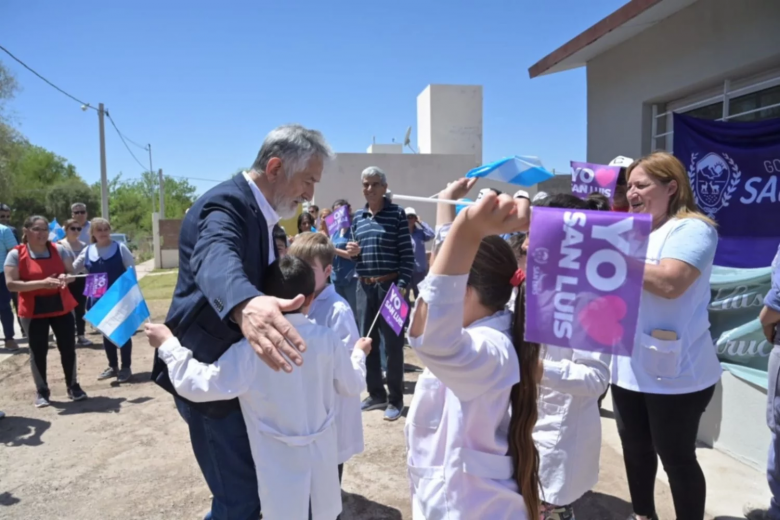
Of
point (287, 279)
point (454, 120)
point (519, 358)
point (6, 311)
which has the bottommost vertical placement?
point (6, 311)

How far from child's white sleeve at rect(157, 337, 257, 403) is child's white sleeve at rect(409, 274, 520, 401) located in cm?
81

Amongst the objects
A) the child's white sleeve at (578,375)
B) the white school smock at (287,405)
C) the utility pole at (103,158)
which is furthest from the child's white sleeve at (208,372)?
the utility pole at (103,158)

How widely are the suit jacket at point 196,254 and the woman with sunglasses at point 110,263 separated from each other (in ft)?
15.2

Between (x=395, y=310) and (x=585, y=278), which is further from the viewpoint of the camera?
(x=395, y=310)

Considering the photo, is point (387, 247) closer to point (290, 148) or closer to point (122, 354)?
point (290, 148)

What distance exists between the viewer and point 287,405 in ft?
6.75

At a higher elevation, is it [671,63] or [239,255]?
[671,63]

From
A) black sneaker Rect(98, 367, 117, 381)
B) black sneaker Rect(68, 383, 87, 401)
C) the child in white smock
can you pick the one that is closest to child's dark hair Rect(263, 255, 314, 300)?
the child in white smock

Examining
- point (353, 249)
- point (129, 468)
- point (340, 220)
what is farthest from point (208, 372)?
point (340, 220)

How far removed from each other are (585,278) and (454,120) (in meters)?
17.2

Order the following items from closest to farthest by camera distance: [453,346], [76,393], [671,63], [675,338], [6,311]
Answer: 1. [453,346]
2. [675,338]
3. [671,63]
4. [76,393]
5. [6,311]

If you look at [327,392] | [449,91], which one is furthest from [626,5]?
[449,91]

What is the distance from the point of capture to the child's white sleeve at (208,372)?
1.82 meters

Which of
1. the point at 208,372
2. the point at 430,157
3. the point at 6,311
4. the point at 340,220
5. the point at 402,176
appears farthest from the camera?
the point at 430,157
